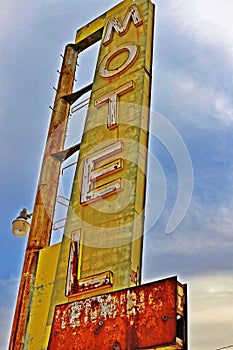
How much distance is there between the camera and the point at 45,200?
10.5 m

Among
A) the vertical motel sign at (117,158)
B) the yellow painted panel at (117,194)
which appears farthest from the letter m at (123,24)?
the yellow painted panel at (117,194)

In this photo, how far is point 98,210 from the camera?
8.74 m

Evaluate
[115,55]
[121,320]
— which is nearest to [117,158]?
[115,55]

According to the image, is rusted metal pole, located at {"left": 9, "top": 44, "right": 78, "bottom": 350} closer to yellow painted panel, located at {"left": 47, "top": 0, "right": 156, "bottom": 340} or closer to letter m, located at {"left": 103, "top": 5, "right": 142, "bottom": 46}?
yellow painted panel, located at {"left": 47, "top": 0, "right": 156, "bottom": 340}

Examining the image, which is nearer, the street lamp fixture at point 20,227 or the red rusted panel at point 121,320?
the red rusted panel at point 121,320

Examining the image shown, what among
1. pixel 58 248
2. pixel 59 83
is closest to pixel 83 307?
pixel 58 248

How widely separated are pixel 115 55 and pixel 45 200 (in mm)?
3611

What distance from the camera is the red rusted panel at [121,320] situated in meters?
5.88

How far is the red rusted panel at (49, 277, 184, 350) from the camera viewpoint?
588 centimetres

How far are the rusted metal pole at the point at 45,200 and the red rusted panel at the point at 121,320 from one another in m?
2.47

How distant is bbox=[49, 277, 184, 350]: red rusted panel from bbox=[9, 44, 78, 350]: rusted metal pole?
2474mm

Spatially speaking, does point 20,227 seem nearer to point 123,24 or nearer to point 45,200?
point 45,200

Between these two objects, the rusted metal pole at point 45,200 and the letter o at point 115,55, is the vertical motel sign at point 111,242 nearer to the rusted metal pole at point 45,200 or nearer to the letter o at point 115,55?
the letter o at point 115,55

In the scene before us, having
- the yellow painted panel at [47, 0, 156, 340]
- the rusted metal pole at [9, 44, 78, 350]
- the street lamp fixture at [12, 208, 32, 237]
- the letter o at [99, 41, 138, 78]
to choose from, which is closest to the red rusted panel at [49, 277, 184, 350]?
the yellow painted panel at [47, 0, 156, 340]
